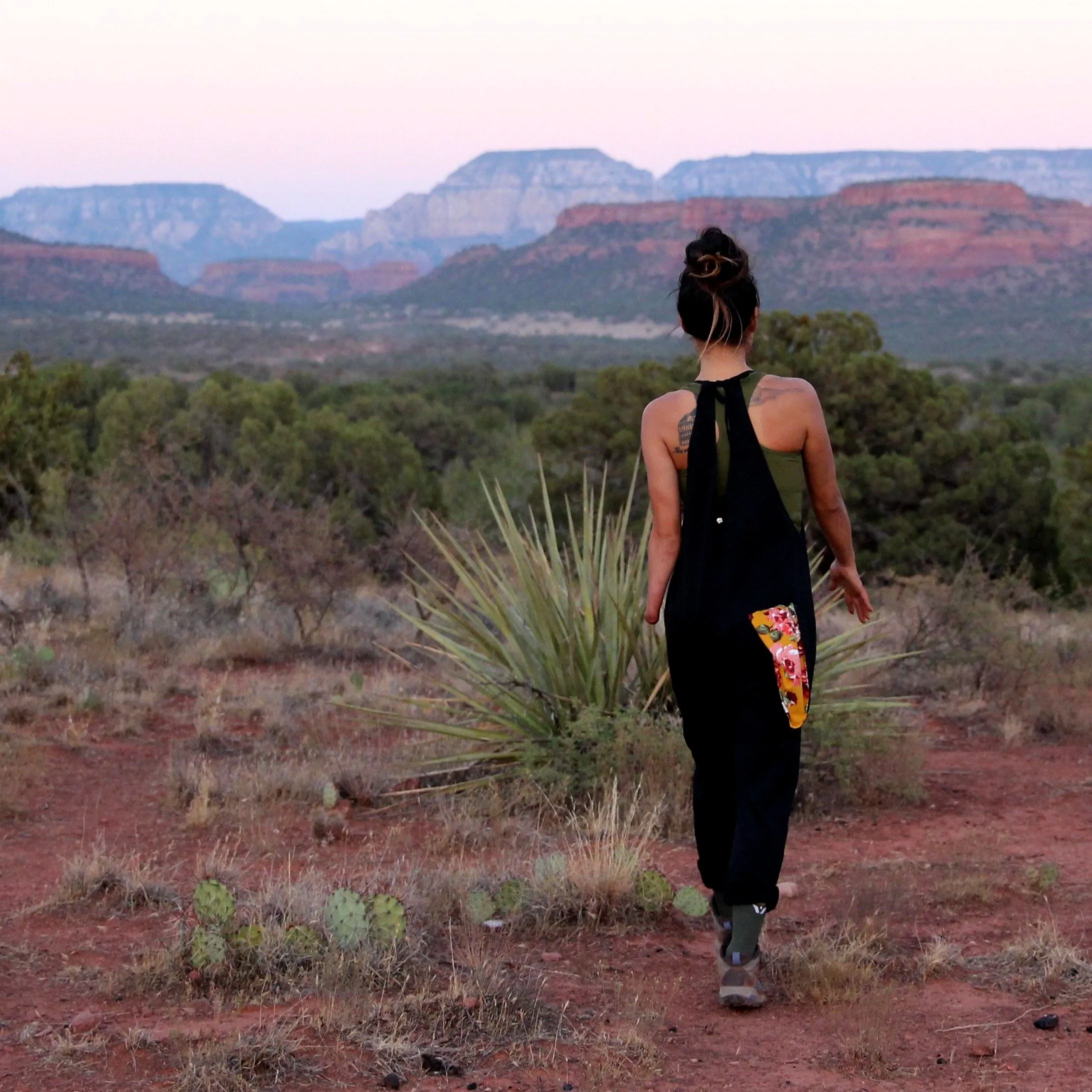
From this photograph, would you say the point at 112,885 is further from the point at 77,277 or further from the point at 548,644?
the point at 77,277

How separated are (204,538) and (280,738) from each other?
521 centimetres

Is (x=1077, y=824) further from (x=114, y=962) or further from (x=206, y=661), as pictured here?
(x=206, y=661)

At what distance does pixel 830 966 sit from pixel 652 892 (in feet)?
2.36

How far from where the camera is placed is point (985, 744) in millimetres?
7195

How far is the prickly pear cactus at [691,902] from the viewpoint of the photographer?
4035mm

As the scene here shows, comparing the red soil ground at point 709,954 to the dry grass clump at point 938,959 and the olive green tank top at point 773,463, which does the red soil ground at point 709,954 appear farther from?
the olive green tank top at point 773,463

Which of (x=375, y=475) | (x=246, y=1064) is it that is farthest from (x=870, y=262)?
(x=246, y=1064)

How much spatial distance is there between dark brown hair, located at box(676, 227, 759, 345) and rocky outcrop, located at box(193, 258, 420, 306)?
171238 millimetres

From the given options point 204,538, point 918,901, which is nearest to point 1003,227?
point 204,538

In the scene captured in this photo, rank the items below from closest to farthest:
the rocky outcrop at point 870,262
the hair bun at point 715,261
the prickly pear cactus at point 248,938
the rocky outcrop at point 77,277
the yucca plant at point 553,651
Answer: the hair bun at point 715,261
the prickly pear cactus at point 248,938
the yucca plant at point 553,651
the rocky outcrop at point 870,262
the rocky outcrop at point 77,277

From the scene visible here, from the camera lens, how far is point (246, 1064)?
2936 mm

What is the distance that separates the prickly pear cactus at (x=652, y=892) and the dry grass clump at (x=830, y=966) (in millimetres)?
415

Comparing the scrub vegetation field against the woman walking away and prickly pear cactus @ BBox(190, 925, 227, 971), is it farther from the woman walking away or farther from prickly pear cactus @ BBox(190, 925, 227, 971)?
the woman walking away

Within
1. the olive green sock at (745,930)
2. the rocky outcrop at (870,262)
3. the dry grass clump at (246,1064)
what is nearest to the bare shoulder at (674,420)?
the olive green sock at (745,930)
